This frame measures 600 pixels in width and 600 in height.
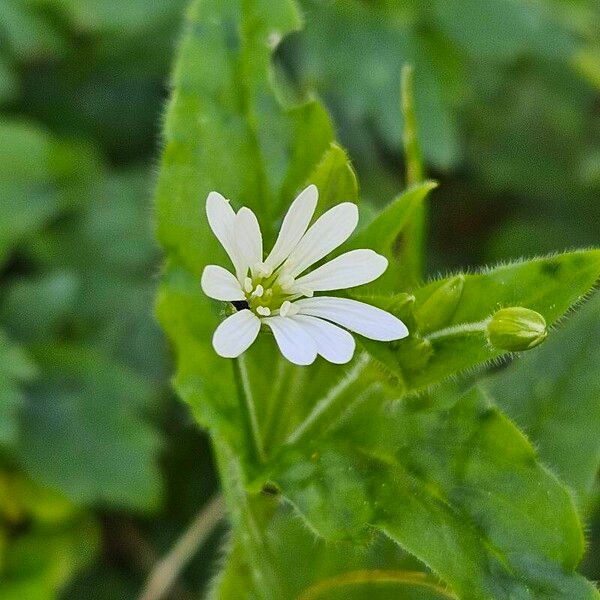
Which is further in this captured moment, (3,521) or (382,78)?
(382,78)

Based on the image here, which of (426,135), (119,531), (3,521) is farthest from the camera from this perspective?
(426,135)

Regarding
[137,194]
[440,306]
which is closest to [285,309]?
[440,306]

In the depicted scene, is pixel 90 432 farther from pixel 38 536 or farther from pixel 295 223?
pixel 295 223

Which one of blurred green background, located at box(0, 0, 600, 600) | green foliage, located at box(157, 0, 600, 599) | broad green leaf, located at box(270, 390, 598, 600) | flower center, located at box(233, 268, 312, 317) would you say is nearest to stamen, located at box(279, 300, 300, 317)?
flower center, located at box(233, 268, 312, 317)

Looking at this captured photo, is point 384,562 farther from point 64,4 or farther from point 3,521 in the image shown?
point 64,4

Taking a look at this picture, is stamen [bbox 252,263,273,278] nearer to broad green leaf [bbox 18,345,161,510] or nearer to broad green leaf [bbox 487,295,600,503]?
broad green leaf [bbox 487,295,600,503]

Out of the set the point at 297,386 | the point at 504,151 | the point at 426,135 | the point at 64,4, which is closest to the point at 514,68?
the point at 504,151
